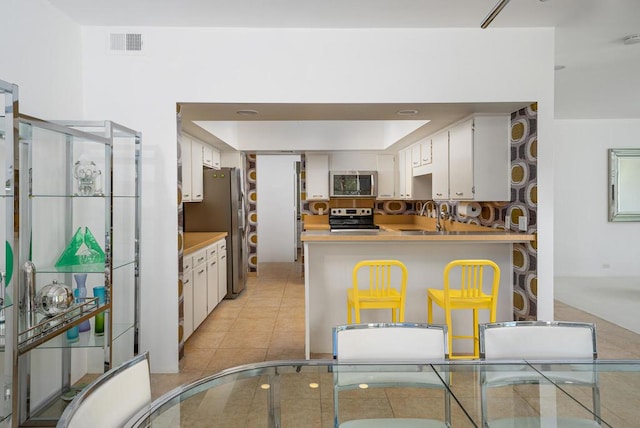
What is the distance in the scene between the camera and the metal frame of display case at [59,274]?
71.6 inches

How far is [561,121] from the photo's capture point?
266 inches

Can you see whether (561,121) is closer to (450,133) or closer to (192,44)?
(450,133)

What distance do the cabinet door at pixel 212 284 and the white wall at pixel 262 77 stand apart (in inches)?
55.8

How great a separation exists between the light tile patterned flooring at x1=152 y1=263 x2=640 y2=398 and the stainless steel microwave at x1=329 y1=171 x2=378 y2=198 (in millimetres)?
1899

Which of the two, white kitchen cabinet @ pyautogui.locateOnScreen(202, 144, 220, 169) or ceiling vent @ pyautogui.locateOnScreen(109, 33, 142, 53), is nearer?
ceiling vent @ pyautogui.locateOnScreen(109, 33, 142, 53)

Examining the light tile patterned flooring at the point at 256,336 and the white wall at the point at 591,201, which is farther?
the white wall at the point at 591,201

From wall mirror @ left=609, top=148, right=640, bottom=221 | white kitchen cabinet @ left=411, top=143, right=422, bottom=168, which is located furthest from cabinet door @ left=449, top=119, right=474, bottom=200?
wall mirror @ left=609, top=148, right=640, bottom=221

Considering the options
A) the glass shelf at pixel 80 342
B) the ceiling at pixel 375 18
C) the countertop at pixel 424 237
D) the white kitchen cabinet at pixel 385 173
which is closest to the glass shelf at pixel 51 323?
the glass shelf at pixel 80 342

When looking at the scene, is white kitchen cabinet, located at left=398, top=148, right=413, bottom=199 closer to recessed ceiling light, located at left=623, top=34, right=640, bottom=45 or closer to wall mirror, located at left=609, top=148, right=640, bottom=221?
recessed ceiling light, located at left=623, top=34, right=640, bottom=45

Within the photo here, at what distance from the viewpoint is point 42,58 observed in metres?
2.68

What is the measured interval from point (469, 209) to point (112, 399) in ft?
14.4

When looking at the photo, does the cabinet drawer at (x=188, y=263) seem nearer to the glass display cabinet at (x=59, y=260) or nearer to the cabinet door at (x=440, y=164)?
the glass display cabinet at (x=59, y=260)

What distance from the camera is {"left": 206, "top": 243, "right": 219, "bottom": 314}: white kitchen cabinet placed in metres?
4.68

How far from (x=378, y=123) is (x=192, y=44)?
387 centimetres
